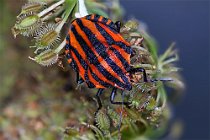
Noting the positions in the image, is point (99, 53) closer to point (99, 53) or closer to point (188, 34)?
point (99, 53)

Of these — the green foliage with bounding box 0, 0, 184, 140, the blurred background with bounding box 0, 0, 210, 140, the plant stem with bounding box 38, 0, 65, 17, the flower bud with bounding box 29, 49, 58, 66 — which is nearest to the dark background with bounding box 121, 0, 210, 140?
the blurred background with bounding box 0, 0, 210, 140

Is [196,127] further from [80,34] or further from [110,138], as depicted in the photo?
[80,34]

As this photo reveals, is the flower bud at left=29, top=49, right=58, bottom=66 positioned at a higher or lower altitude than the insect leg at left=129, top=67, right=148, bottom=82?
higher

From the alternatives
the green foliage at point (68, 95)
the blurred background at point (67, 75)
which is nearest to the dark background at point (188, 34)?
the blurred background at point (67, 75)

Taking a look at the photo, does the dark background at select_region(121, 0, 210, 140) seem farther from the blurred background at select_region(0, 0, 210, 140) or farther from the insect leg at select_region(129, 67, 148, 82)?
the insect leg at select_region(129, 67, 148, 82)

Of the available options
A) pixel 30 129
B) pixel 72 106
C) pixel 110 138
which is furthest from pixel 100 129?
pixel 30 129

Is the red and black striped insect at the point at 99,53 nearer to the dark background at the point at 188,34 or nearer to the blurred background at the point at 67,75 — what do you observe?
the blurred background at the point at 67,75

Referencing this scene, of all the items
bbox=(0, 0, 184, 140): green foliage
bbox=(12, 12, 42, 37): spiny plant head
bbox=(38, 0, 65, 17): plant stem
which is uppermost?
bbox=(38, 0, 65, 17): plant stem

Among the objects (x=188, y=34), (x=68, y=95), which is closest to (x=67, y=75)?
(x=68, y=95)
